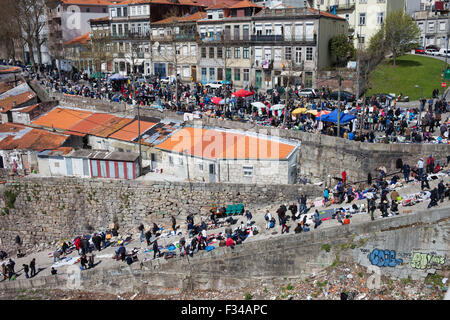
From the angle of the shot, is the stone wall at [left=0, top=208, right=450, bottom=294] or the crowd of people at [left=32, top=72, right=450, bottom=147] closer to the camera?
the stone wall at [left=0, top=208, right=450, bottom=294]

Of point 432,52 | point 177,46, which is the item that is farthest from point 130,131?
point 432,52

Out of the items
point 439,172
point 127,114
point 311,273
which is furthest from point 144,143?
point 439,172

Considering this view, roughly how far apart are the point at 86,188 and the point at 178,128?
24.3ft

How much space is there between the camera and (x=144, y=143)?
29359mm

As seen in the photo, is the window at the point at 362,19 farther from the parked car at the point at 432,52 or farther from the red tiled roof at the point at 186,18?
the red tiled roof at the point at 186,18

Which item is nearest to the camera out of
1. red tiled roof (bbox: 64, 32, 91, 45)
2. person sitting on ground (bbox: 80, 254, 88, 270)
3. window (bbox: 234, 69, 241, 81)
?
person sitting on ground (bbox: 80, 254, 88, 270)

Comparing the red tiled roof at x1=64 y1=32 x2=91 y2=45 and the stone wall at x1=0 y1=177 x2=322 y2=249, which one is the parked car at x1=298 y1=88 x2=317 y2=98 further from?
the red tiled roof at x1=64 y1=32 x2=91 y2=45

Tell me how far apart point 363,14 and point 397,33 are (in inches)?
236

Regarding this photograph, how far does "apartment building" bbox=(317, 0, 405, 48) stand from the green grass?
4.40 m

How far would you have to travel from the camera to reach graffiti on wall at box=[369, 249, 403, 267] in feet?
59.5

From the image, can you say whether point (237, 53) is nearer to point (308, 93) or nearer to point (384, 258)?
Answer: point (308, 93)

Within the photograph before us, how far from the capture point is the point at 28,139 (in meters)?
32.6

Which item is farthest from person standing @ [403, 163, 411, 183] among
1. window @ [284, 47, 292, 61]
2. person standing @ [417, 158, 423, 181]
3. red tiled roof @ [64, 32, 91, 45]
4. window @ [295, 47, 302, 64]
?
red tiled roof @ [64, 32, 91, 45]
